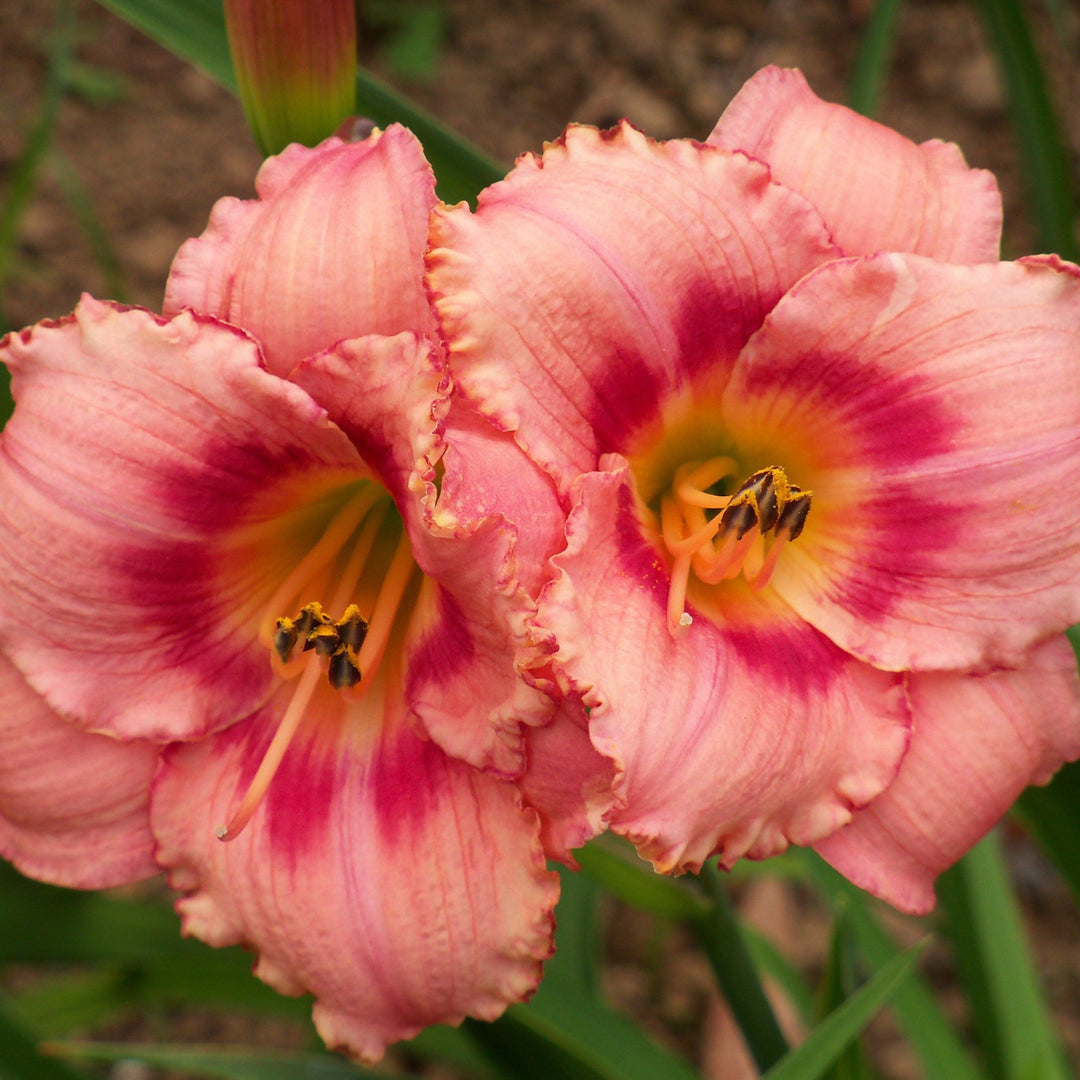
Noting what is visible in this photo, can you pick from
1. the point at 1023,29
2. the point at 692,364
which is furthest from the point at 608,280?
the point at 1023,29

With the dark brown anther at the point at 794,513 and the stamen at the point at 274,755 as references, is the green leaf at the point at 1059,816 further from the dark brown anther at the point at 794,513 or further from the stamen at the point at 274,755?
the stamen at the point at 274,755

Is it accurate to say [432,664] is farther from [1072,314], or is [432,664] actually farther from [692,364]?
[1072,314]

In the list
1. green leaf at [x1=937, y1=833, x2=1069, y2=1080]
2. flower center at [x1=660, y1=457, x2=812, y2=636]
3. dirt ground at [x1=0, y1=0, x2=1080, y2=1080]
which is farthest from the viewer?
dirt ground at [x1=0, y1=0, x2=1080, y2=1080]

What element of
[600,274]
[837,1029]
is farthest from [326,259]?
[837,1029]

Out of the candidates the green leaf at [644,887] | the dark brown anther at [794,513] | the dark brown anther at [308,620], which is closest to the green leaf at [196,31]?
the dark brown anther at [308,620]

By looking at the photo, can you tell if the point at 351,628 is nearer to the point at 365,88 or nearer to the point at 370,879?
the point at 370,879

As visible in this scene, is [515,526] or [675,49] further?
[675,49]

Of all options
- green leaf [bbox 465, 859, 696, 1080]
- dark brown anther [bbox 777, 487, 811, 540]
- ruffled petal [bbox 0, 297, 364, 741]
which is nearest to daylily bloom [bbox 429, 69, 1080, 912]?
dark brown anther [bbox 777, 487, 811, 540]

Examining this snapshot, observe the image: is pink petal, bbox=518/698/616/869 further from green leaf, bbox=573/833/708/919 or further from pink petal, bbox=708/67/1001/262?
pink petal, bbox=708/67/1001/262
